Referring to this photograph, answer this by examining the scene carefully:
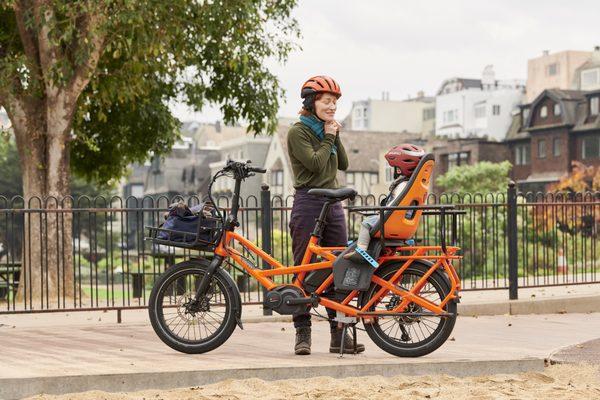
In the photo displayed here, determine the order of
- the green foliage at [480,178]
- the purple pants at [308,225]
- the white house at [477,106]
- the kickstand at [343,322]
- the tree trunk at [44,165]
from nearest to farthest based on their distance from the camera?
the kickstand at [343,322]
the purple pants at [308,225]
the tree trunk at [44,165]
the green foliage at [480,178]
the white house at [477,106]

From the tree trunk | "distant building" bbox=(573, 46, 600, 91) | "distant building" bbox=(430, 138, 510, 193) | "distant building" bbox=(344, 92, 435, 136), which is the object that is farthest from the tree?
"distant building" bbox=(344, 92, 435, 136)

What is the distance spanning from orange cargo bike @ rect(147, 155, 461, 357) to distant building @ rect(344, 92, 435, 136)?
111m

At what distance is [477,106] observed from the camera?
108 metres

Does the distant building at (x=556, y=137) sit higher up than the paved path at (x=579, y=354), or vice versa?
the distant building at (x=556, y=137)

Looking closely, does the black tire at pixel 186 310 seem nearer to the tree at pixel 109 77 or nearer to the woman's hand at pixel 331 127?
Answer: the woman's hand at pixel 331 127

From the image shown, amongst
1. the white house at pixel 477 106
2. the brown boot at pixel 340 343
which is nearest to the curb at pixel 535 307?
the brown boot at pixel 340 343

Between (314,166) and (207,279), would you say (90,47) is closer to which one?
(207,279)

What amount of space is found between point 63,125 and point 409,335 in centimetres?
1238

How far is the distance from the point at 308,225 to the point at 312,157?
1.79ft

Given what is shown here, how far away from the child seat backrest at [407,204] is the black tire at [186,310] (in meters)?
1.24

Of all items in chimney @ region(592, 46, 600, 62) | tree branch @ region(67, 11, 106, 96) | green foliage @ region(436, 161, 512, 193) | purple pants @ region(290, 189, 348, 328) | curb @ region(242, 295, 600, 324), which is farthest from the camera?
chimney @ region(592, 46, 600, 62)

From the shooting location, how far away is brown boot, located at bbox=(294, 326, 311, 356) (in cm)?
879

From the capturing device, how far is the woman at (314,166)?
8594mm

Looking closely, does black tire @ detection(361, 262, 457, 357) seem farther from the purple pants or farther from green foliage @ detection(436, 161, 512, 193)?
green foliage @ detection(436, 161, 512, 193)
